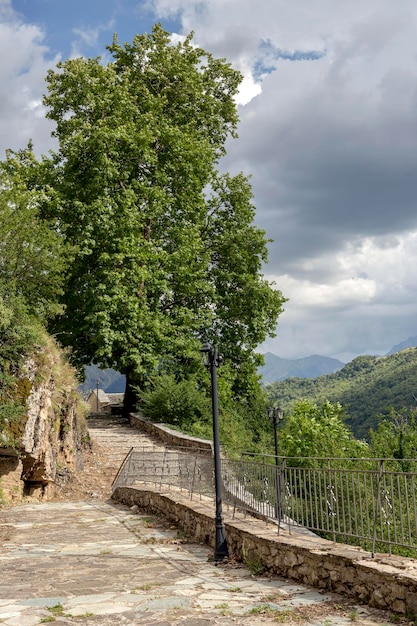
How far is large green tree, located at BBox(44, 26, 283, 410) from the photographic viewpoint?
26031mm

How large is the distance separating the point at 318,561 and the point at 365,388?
93.6 m

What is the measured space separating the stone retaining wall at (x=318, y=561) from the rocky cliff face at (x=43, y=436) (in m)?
6.38

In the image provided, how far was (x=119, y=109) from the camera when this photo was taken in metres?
27.5

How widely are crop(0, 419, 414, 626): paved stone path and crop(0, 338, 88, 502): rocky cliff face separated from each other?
121 inches

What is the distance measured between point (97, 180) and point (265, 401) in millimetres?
13177

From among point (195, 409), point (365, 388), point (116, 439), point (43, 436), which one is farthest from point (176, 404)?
point (365, 388)

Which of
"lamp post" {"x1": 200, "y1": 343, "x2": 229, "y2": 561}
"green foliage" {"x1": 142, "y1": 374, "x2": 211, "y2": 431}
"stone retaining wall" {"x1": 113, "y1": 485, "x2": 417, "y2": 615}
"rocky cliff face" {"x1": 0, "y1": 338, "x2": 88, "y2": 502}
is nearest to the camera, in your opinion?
"stone retaining wall" {"x1": 113, "y1": 485, "x2": 417, "y2": 615}

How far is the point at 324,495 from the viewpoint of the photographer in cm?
859

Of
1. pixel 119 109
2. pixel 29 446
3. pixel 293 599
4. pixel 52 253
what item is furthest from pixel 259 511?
pixel 119 109

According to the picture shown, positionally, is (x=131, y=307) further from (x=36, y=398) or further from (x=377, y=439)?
(x=377, y=439)

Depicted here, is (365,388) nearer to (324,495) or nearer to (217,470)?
(217,470)

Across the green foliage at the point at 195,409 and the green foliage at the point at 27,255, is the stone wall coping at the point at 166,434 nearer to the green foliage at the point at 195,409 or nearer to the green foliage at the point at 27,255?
the green foliage at the point at 195,409

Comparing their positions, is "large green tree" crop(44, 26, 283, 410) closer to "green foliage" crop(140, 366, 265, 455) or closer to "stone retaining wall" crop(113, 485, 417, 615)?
"green foliage" crop(140, 366, 265, 455)

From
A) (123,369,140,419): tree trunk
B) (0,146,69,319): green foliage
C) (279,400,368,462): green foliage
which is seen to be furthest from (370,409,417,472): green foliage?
(123,369,140,419): tree trunk
